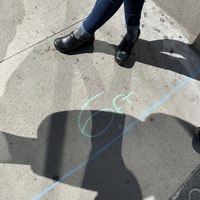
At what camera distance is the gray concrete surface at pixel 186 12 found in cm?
289

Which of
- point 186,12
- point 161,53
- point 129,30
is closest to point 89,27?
point 129,30

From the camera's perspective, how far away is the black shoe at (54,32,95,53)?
2.70 m

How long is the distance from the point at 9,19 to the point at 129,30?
4.15 ft

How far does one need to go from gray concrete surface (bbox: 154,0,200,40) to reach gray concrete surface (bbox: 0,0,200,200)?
3.8 inches

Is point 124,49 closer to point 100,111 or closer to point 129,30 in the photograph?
point 129,30

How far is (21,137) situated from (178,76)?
64.4 inches

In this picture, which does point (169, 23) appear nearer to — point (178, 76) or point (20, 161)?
point (178, 76)

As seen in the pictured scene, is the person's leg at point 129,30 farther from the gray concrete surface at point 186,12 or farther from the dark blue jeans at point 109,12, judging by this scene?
the gray concrete surface at point 186,12

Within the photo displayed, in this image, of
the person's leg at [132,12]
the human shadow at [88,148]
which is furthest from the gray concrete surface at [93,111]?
the person's leg at [132,12]

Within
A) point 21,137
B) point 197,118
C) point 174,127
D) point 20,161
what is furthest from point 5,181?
point 197,118

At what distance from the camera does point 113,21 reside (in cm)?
307

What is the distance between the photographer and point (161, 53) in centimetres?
295

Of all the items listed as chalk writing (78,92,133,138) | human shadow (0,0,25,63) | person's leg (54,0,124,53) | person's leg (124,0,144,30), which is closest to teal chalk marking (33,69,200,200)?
chalk writing (78,92,133,138)

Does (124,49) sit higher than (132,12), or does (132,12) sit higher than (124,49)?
(132,12)
